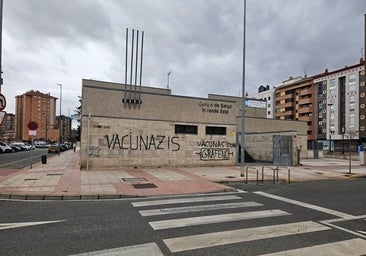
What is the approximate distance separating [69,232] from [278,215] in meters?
4.91

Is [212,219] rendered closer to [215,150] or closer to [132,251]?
[132,251]

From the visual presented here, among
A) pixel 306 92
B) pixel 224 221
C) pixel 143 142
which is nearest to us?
pixel 224 221

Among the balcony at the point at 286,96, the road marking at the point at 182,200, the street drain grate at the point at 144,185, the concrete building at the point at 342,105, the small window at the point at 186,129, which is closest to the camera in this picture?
the road marking at the point at 182,200

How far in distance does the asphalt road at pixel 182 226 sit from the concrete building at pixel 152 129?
373 inches

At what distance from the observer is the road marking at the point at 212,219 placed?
6.45 m

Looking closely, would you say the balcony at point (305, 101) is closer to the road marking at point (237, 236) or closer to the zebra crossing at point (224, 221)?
the zebra crossing at point (224, 221)

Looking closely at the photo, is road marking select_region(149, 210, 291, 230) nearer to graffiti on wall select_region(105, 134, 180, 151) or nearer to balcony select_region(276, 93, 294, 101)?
graffiti on wall select_region(105, 134, 180, 151)

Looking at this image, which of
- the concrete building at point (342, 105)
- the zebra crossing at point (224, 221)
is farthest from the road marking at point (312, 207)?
the concrete building at point (342, 105)

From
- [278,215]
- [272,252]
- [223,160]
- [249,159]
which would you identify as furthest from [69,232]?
[249,159]

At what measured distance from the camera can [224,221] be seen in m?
6.83

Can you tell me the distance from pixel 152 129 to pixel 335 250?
15792mm

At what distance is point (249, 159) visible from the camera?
3116 centimetres

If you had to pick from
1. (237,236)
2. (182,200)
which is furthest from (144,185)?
(237,236)

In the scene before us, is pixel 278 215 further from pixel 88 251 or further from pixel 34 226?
pixel 34 226
